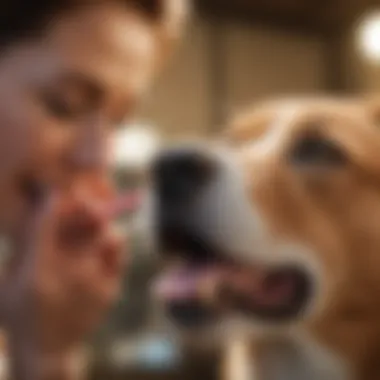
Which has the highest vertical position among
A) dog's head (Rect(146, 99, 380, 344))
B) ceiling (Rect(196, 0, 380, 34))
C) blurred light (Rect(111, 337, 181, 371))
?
ceiling (Rect(196, 0, 380, 34))

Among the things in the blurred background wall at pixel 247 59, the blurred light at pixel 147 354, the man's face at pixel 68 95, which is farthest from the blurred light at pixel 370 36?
the blurred light at pixel 147 354

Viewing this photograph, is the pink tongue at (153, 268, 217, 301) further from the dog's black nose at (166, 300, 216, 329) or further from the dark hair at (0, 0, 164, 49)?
the dark hair at (0, 0, 164, 49)

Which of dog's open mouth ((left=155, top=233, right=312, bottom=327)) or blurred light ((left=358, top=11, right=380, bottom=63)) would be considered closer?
dog's open mouth ((left=155, top=233, right=312, bottom=327))

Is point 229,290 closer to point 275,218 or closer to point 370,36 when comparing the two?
point 275,218

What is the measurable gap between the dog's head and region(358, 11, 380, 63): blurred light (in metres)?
0.06

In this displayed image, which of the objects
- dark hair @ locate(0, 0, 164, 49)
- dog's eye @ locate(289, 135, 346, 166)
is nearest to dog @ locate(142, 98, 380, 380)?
dog's eye @ locate(289, 135, 346, 166)

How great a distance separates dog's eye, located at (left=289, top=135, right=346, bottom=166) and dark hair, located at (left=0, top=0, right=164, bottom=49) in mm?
212

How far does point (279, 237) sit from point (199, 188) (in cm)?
8

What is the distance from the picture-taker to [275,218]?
29.4 inches

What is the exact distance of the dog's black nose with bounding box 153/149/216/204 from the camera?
2.35 ft

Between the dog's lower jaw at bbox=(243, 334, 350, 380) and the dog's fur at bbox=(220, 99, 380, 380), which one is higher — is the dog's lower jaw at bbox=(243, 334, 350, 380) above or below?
below

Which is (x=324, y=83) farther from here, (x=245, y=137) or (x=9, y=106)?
(x=9, y=106)

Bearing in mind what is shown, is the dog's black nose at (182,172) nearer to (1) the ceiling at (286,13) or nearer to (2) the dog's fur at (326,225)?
(2) the dog's fur at (326,225)

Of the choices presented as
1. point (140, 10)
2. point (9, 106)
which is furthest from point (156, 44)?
point (9, 106)
